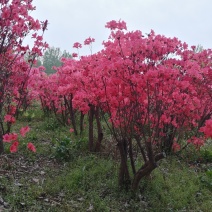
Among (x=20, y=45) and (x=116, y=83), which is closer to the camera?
(x=116, y=83)

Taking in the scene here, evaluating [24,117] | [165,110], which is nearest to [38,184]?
[165,110]

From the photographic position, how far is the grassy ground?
5.04 metres

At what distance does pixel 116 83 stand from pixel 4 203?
2.81 m

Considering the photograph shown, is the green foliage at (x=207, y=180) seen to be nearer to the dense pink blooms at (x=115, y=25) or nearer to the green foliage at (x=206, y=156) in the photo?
the green foliage at (x=206, y=156)

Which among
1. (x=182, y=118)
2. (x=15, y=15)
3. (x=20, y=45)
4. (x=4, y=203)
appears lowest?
(x=4, y=203)

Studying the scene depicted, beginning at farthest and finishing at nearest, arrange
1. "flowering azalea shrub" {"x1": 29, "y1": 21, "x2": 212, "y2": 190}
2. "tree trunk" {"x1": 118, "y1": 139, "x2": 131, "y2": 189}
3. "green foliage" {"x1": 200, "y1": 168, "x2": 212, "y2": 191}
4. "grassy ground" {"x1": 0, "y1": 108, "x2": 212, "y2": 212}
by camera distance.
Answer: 1. "green foliage" {"x1": 200, "y1": 168, "x2": 212, "y2": 191}
2. "tree trunk" {"x1": 118, "y1": 139, "x2": 131, "y2": 189}
3. "grassy ground" {"x1": 0, "y1": 108, "x2": 212, "y2": 212}
4. "flowering azalea shrub" {"x1": 29, "y1": 21, "x2": 212, "y2": 190}

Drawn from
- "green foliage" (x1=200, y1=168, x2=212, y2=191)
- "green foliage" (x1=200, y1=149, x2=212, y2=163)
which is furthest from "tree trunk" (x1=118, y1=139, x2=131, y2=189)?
"green foliage" (x1=200, y1=149, x2=212, y2=163)

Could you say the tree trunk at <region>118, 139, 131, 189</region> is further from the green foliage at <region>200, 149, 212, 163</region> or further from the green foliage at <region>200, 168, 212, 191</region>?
the green foliage at <region>200, 149, 212, 163</region>

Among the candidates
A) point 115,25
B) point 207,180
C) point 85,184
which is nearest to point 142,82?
point 115,25

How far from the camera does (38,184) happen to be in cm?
566

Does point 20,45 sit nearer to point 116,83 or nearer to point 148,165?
point 116,83

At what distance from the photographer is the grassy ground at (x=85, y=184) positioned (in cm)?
504

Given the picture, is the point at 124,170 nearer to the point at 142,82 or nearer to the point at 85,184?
the point at 85,184

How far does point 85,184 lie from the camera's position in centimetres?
593
